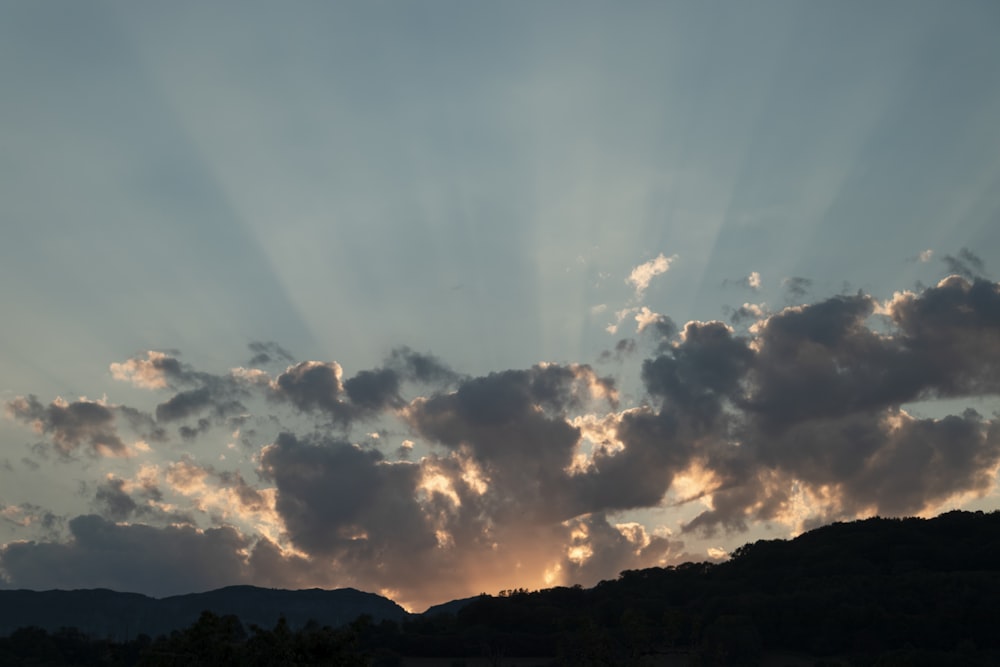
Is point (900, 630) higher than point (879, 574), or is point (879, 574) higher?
point (879, 574)

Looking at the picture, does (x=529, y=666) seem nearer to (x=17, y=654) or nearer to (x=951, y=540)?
(x=17, y=654)

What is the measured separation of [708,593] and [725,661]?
44967 millimetres

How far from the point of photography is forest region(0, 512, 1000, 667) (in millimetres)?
134375

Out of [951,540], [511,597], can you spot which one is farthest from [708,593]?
[951,540]

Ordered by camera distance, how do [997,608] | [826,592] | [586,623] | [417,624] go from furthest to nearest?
[417,624], [826,592], [997,608], [586,623]

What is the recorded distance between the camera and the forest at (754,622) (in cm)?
13438

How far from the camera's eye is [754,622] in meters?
153

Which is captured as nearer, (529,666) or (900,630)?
(900,630)

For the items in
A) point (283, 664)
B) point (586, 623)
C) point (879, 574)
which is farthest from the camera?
point (879, 574)

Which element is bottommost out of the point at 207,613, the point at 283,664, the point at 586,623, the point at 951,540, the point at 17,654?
the point at 283,664

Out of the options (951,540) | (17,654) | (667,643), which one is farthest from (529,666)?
(951,540)

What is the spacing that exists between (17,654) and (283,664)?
409 feet

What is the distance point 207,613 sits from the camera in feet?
178

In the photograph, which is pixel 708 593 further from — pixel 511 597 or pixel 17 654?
pixel 17 654
